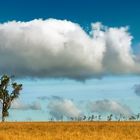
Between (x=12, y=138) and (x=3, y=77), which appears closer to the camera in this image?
(x=12, y=138)

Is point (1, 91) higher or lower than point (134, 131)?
higher

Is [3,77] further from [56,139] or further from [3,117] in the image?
[56,139]

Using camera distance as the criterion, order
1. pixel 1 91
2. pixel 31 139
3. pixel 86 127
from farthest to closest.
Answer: pixel 1 91
pixel 86 127
pixel 31 139

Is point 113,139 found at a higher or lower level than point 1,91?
lower

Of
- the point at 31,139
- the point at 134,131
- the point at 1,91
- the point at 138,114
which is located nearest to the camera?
the point at 31,139

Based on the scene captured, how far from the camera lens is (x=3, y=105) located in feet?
318

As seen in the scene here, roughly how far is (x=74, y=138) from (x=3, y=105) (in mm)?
60756

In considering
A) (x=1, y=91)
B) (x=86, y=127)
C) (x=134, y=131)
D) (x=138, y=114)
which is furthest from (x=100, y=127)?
(x=1, y=91)

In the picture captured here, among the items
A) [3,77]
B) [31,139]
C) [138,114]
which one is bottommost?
[31,139]

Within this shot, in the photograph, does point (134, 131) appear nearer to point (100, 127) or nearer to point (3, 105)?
point (100, 127)

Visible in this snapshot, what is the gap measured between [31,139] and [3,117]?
61378mm

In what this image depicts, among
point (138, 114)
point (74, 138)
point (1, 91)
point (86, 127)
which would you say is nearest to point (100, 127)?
point (86, 127)

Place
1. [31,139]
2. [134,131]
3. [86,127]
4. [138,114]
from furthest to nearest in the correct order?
1. [138,114]
2. [86,127]
3. [134,131]
4. [31,139]

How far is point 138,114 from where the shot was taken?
288 feet
